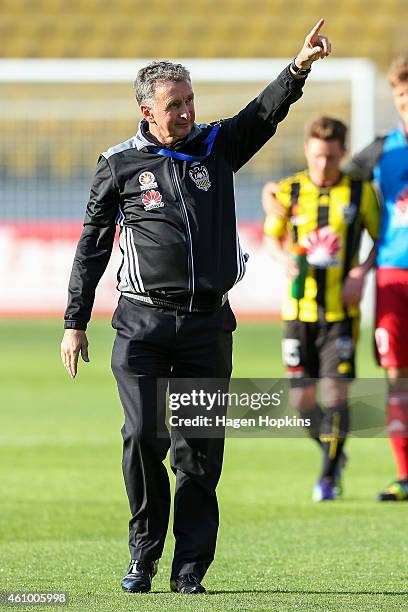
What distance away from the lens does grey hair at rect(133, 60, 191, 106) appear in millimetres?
4535

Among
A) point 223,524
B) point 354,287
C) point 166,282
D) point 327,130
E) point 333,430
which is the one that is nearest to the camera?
point 166,282

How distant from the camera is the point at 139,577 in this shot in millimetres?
4531

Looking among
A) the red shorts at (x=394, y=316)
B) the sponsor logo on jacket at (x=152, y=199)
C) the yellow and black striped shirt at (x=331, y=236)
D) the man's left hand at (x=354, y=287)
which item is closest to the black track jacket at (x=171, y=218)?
the sponsor logo on jacket at (x=152, y=199)

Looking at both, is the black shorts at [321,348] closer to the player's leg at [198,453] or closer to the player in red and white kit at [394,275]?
the player in red and white kit at [394,275]

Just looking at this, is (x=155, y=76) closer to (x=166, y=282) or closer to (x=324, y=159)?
(x=166, y=282)

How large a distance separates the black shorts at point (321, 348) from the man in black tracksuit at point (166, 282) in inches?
102

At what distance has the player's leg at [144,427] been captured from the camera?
456 centimetres

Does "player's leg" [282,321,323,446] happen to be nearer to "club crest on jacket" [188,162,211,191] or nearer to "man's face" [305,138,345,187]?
"man's face" [305,138,345,187]

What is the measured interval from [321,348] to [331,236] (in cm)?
64

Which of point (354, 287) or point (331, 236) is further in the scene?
point (331, 236)

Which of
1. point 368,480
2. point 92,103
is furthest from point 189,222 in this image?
point 92,103

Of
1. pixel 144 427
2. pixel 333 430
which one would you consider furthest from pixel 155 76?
pixel 333 430

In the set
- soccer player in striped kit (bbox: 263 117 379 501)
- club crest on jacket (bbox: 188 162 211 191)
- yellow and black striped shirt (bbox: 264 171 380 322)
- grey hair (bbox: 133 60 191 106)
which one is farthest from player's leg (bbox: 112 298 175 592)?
yellow and black striped shirt (bbox: 264 171 380 322)

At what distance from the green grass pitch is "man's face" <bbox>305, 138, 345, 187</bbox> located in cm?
178
